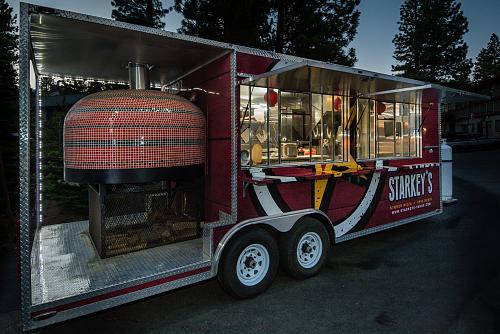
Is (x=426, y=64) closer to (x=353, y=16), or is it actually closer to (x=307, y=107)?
(x=353, y=16)

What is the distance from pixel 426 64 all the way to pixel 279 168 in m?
42.5

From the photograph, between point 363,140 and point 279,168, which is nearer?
point 279,168

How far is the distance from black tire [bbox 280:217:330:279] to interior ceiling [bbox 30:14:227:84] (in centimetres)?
253

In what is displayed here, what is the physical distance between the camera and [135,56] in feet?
16.0

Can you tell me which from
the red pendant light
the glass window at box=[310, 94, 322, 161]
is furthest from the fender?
the red pendant light

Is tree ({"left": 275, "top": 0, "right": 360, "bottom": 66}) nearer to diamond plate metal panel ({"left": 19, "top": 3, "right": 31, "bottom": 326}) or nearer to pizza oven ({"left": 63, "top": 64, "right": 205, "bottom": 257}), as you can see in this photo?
pizza oven ({"left": 63, "top": 64, "right": 205, "bottom": 257})

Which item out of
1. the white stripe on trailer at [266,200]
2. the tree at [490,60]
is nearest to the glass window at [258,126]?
the white stripe on trailer at [266,200]

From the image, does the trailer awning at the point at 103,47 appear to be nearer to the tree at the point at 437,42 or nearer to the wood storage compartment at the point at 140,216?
the wood storage compartment at the point at 140,216

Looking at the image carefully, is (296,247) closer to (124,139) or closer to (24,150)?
(124,139)

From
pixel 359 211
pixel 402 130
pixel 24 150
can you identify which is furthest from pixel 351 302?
pixel 402 130

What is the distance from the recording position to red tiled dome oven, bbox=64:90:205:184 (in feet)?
13.0

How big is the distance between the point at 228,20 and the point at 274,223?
12.1 m

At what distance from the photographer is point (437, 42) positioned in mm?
40531

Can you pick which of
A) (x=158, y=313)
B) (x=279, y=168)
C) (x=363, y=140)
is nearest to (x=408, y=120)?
(x=363, y=140)
